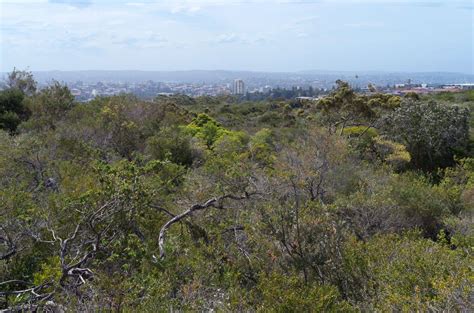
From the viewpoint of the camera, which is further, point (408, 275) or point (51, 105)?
point (51, 105)

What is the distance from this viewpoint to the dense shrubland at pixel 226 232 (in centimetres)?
535

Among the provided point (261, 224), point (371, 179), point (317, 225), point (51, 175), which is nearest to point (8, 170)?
point (51, 175)

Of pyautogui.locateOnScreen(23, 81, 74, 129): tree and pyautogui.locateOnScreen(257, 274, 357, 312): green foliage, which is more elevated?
pyautogui.locateOnScreen(23, 81, 74, 129): tree

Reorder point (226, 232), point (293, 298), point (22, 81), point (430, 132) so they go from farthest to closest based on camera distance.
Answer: point (22, 81) < point (430, 132) < point (226, 232) < point (293, 298)

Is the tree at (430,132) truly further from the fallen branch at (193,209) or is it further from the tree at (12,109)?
the tree at (12,109)

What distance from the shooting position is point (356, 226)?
10.0 meters

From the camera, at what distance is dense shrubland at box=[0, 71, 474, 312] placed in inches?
211

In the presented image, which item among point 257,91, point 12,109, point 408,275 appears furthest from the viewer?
point 257,91

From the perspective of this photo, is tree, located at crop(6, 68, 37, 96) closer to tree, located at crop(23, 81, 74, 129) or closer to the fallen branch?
tree, located at crop(23, 81, 74, 129)

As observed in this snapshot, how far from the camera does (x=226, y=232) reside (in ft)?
28.0

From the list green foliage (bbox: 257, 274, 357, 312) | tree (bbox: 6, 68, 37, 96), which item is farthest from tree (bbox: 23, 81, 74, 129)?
green foliage (bbox: 257, 274, 357, 312)

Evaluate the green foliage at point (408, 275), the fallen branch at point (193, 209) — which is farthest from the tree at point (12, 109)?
the green foliage at point (408, 275)

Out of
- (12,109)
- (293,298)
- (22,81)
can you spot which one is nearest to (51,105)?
(12,109)

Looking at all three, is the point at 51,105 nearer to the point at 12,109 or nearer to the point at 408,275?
the point at 12,109
